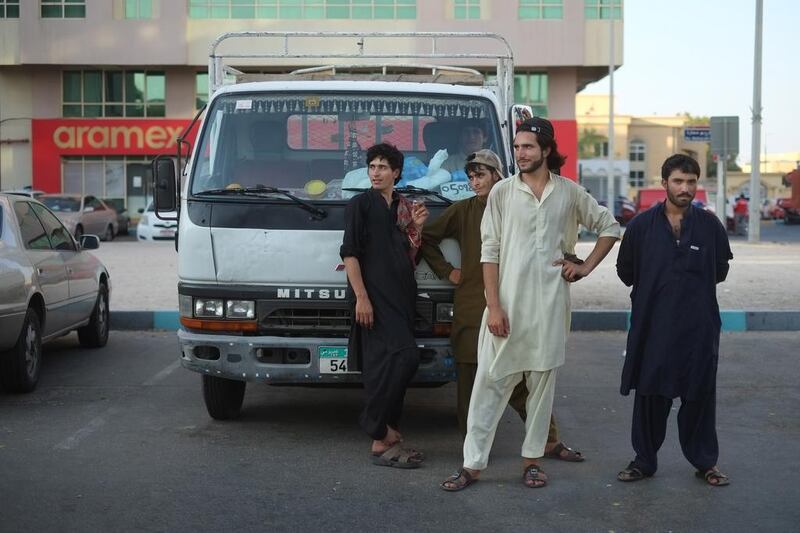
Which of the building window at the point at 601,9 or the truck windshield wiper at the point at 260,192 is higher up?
the building window at the point at 601,9

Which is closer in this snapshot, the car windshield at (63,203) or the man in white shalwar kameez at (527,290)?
the man in white shalwar kameez at (527,290)

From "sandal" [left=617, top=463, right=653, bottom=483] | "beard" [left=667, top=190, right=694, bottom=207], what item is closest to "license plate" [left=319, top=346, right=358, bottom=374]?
"sandal" [left=617, top=463, right=653, bottom=483]

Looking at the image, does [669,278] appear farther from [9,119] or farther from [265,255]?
[9,119]

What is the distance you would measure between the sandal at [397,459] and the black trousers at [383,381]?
10cm

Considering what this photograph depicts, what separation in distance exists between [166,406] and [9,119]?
4029 cm

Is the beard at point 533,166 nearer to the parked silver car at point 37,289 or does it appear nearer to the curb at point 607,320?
the parked silver car at point 37,289

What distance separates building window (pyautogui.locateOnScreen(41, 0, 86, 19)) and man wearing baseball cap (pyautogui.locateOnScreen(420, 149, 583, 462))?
131 ft

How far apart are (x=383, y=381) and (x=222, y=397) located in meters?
1.58

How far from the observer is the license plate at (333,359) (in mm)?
6789

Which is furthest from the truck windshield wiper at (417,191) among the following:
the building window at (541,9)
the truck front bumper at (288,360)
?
the building window at (541,9)

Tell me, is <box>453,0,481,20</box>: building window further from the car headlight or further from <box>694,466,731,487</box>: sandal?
<box>694,466,731,487</box>: sandal

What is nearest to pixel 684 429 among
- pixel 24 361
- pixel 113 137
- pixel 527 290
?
pixel 527 290

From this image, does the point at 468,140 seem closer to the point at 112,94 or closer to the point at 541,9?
the point at 541,9

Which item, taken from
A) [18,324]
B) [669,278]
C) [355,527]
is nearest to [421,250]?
[669,278]
